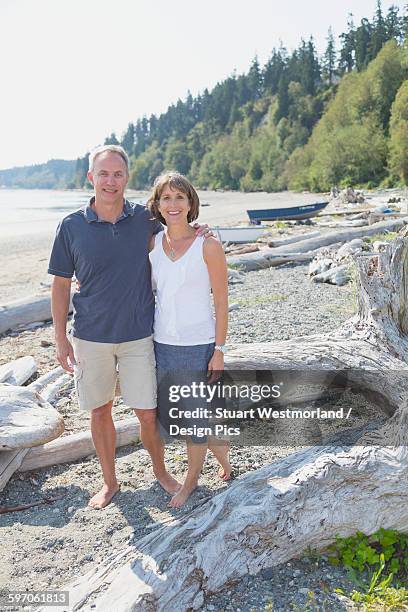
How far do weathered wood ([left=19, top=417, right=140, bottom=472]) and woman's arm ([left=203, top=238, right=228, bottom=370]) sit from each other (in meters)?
1.62

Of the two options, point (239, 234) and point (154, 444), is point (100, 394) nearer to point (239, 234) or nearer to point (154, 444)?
point (154, 444)

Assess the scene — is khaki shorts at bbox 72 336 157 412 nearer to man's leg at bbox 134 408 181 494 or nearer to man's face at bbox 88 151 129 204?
man's leg at bbox 134 408 181 494

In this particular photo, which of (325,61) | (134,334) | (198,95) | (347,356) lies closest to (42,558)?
(134,334)

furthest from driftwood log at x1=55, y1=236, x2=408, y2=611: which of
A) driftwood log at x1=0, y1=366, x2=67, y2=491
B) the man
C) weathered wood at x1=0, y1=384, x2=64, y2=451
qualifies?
driftwood log at x1=0, y1=366, x2=67, y2=491

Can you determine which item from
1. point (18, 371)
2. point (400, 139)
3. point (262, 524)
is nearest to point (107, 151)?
point (262, 524)

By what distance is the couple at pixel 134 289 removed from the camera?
3.50 m

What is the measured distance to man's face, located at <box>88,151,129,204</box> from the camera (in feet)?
11.9

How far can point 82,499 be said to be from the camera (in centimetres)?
414

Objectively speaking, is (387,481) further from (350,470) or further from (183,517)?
(183,517)

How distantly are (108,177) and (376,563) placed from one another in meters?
2.91

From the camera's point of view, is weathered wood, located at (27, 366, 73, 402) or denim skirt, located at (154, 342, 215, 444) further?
weathered wood, located at (27, 366, 73, 402)

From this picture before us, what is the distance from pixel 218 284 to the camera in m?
3.47

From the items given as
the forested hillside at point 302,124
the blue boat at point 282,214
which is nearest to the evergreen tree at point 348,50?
the forested hillside at point 302,124

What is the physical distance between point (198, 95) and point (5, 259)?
158776mm
